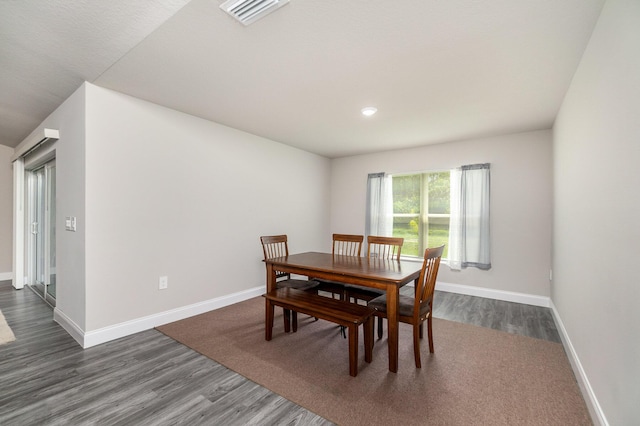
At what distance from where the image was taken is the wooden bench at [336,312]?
2.08 metres

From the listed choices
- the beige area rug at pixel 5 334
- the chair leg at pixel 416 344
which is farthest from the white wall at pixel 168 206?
the chair leg at pixel 416 344

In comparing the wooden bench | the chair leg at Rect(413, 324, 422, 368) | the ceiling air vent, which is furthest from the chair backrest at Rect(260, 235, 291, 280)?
the ceiling air vent

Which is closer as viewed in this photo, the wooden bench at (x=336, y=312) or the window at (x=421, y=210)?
the wooden bench at (x=336, y=312)

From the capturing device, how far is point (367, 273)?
2.28m

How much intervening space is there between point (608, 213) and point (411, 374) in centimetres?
164

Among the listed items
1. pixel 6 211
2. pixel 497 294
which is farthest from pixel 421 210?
pixel 6 211

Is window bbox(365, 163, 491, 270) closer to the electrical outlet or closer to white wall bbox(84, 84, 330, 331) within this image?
white wall bbox(84, 84, 330, 331)

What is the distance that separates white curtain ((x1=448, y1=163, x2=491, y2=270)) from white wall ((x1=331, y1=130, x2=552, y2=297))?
0.40 feet

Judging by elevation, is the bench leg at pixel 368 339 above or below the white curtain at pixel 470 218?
below

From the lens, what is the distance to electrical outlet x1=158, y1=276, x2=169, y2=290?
3.05 metres

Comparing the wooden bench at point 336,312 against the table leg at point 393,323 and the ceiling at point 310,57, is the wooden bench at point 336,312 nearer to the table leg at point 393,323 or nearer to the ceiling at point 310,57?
the table leg at point 393,323

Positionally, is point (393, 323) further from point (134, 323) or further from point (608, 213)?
point (134, 323)

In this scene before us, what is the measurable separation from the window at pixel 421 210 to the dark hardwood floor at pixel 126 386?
2.02 m

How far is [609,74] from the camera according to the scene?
4.91 feet
